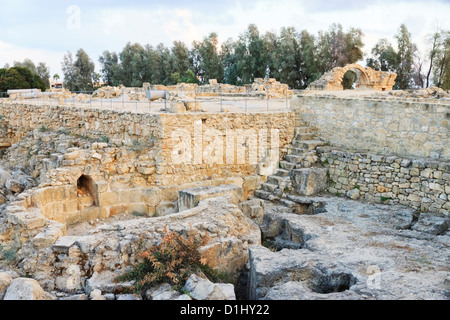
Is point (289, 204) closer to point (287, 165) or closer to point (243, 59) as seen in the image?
point (287, 165)

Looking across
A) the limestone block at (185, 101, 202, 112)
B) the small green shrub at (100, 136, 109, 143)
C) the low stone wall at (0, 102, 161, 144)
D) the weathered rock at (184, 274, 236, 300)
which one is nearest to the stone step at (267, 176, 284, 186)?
the limestone block at (185, 101, 202, 112)

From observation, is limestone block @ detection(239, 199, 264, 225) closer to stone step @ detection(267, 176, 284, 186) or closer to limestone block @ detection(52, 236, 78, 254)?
stone step @ detection(267, 176, 284, 186)

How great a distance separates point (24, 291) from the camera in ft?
15.9

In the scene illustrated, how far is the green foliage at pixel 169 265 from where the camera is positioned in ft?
18.0

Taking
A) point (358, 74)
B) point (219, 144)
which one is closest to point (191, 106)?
point (219, 144)

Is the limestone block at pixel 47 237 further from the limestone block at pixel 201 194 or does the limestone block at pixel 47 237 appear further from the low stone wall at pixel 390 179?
the low stone wall at pixel 390 179

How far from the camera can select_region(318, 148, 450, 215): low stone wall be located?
28.6 feet

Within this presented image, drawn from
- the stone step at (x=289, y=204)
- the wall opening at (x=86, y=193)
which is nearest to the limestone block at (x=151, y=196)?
the wall opening at (x=86, y=193)

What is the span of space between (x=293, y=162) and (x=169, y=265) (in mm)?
6254

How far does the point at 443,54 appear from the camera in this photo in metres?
28.0

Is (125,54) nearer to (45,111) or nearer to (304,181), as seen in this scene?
(45,111)

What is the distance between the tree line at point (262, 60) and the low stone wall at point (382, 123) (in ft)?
57.2
